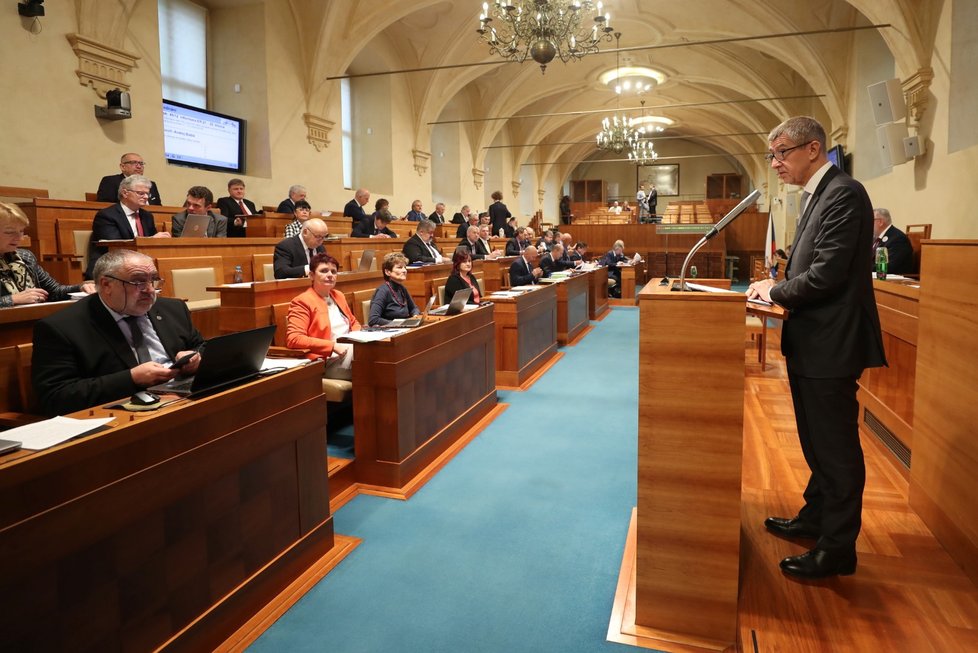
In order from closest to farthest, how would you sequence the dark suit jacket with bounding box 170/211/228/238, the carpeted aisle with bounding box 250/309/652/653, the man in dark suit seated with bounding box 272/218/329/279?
the carpeted aisle with bounding box 250/309/652/653 < the man in dark suit seated with bounding box 272/218/329/279 < the dark suit jacket with bounding box 170/211/228/238

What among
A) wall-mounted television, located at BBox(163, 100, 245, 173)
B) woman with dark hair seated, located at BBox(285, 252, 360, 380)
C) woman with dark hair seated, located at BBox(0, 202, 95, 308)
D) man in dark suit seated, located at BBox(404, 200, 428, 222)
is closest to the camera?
woman with dark hair seated, located at BBox(0, 202, 95, 308)

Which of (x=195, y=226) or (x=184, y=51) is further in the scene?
(x=184, y=51)

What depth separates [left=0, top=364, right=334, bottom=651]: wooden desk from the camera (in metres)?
1.40

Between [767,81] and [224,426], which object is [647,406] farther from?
[767,81]

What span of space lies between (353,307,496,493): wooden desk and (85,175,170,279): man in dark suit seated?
265 cm

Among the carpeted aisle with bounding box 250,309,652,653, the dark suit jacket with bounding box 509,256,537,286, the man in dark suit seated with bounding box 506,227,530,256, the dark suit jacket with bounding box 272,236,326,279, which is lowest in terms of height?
the carpeted aisle with bounding box 250,309,652,653

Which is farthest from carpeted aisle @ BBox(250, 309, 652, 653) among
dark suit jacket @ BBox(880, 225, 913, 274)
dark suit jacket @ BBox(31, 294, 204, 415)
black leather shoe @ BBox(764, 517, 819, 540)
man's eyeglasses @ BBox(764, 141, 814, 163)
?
dark suit jacket @ BBox(880, 225, 913, 274)

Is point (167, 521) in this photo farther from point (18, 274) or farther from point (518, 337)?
point (518, 337)

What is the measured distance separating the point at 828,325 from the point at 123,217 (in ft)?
15.9

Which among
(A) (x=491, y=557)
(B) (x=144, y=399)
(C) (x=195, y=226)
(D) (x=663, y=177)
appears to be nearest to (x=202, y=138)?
(C) (x=195, y=226)

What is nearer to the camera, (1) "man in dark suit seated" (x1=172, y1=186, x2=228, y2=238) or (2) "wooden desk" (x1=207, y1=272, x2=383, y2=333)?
(2) "wooden desk" (x1=207, y1=272, x2=383, y2=333)

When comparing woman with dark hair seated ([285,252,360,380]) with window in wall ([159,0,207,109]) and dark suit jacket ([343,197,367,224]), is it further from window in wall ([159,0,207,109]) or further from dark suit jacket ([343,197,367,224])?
window in wall ([159,0,207,109])

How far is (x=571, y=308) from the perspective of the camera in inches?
306

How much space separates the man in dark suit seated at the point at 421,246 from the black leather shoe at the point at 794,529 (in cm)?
524
